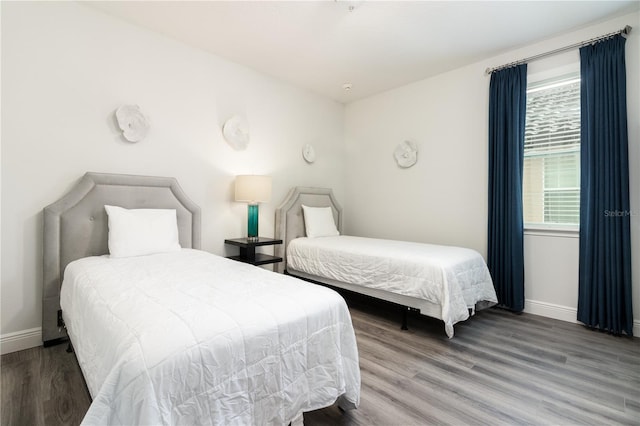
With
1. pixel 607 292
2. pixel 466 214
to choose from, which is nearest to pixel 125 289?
pixel 466 214

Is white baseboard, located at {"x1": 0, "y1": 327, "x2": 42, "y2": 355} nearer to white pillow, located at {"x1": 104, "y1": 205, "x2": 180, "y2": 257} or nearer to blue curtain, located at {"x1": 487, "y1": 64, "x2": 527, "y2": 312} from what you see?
white pillow, located at {"x1": 104, "y1": 205, "x2": 180, "y2": 257}

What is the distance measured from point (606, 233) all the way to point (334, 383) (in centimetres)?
276

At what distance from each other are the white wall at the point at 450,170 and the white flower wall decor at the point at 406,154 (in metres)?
0.07

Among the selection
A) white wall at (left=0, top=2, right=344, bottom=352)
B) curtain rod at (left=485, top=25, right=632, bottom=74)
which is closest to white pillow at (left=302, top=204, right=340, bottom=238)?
white wall at (left=0, top=2, right=344, bottom=352)

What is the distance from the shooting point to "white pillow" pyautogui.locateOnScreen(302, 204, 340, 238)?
4.00m

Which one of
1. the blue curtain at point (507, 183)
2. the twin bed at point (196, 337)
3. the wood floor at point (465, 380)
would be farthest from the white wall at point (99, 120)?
the blue curtain at point (507, 183)

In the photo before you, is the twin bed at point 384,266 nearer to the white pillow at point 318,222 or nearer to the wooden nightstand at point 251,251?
the white pillow at point 318,222

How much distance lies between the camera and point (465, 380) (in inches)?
76.4

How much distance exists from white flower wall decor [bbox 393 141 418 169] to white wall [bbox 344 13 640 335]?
7 centimetres

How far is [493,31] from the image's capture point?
2898 millimetres

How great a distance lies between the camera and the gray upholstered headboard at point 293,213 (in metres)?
3.89

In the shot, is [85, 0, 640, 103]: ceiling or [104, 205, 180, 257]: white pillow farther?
[85, 0, 640, 103]: ceiling

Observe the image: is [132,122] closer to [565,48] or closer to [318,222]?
[318,222]

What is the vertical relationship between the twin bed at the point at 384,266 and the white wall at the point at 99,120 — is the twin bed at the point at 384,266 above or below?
below
